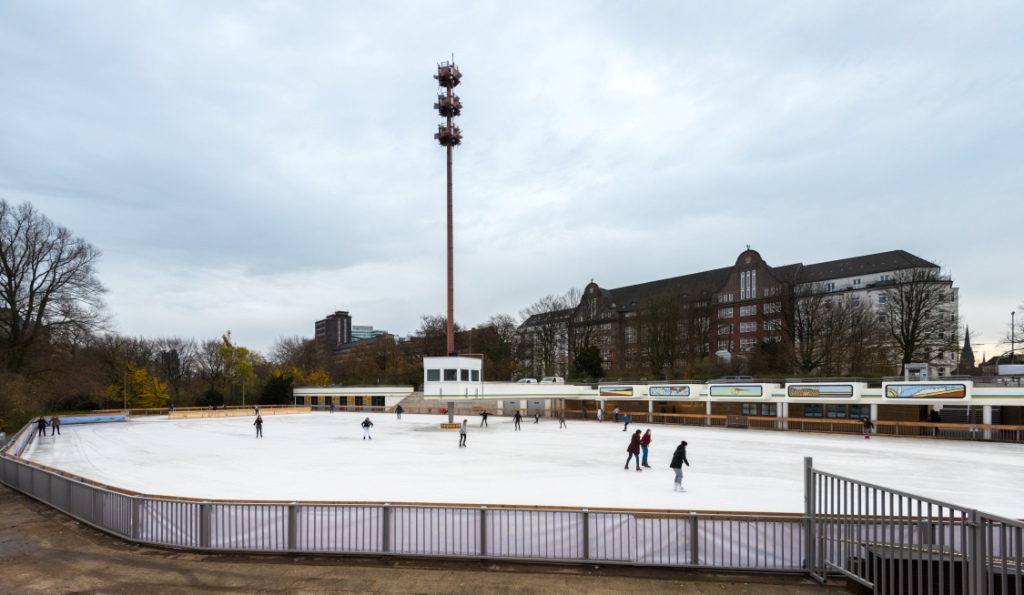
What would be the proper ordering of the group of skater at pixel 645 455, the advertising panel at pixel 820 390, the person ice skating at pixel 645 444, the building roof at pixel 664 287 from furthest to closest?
the building roof at pixel 664 287
the advertising panel at pixel 820 390
the person ice skating at pixel 645 444
the group of skater at pixel 645 455

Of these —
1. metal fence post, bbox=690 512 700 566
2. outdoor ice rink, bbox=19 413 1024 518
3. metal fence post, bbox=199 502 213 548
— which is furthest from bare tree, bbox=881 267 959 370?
metal fence post, bbox=199 502 213 548

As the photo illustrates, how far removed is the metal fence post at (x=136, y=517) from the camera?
10266 mm

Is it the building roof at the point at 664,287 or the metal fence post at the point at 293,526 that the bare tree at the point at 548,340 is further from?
the metal fence post at the point at 293,526

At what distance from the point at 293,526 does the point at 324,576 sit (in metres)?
1.25

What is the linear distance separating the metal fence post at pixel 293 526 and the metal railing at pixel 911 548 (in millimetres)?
7876

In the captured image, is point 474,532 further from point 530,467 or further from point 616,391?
point 616,391

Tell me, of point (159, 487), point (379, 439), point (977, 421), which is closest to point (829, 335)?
point (977, 421)

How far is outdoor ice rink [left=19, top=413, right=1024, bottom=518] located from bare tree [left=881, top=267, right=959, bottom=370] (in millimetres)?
26711

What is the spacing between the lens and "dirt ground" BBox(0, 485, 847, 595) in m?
8.12

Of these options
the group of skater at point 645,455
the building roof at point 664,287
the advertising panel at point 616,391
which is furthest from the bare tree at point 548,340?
the group of skater at point 645,455

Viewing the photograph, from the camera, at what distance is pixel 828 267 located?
82.2 metres

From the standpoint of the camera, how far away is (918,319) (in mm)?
52500

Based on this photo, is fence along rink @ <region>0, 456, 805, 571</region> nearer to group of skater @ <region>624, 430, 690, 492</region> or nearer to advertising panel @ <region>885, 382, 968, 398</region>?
group of skater @ <region>624, 430, 690, 492</region>

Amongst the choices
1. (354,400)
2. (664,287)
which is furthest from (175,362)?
(664,287)
